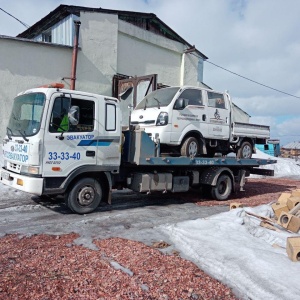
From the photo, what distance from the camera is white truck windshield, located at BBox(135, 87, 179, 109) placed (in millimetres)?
8461

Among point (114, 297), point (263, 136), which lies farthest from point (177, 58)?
point (114, 297)

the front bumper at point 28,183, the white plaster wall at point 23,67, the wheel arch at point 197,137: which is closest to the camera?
the front bumper at point 28,183

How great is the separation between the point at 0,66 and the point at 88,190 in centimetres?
842

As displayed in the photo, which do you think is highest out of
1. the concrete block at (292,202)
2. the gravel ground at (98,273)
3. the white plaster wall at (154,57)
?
the white plaster wall at (154,57)

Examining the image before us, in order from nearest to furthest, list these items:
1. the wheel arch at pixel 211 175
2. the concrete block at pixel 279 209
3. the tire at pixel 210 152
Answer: the concrete block at pixel 279 209, the wheel arch at pixel 211 175, the tire at pixel 210 152

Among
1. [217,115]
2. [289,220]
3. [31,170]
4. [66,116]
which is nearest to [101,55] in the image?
[217,115]

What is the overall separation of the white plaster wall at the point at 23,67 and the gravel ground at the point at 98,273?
31.2ft

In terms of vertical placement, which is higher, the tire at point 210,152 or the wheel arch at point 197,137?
the wheel arch at point 197,137

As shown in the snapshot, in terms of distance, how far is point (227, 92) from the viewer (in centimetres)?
980

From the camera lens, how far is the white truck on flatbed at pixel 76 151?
21.1 feet

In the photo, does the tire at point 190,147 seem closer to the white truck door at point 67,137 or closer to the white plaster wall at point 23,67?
the white truck door at point 67,137

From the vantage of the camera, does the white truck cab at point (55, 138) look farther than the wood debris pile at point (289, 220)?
Yes

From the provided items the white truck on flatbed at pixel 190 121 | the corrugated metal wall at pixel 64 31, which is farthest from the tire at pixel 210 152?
the corrugated metal wall at pixel 64 31

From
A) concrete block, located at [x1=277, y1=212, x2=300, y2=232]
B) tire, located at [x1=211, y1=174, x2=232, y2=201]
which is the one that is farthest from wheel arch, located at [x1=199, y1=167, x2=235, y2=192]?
concrete block, located at [x1=277, y1=212, x2=300, y2=232]
